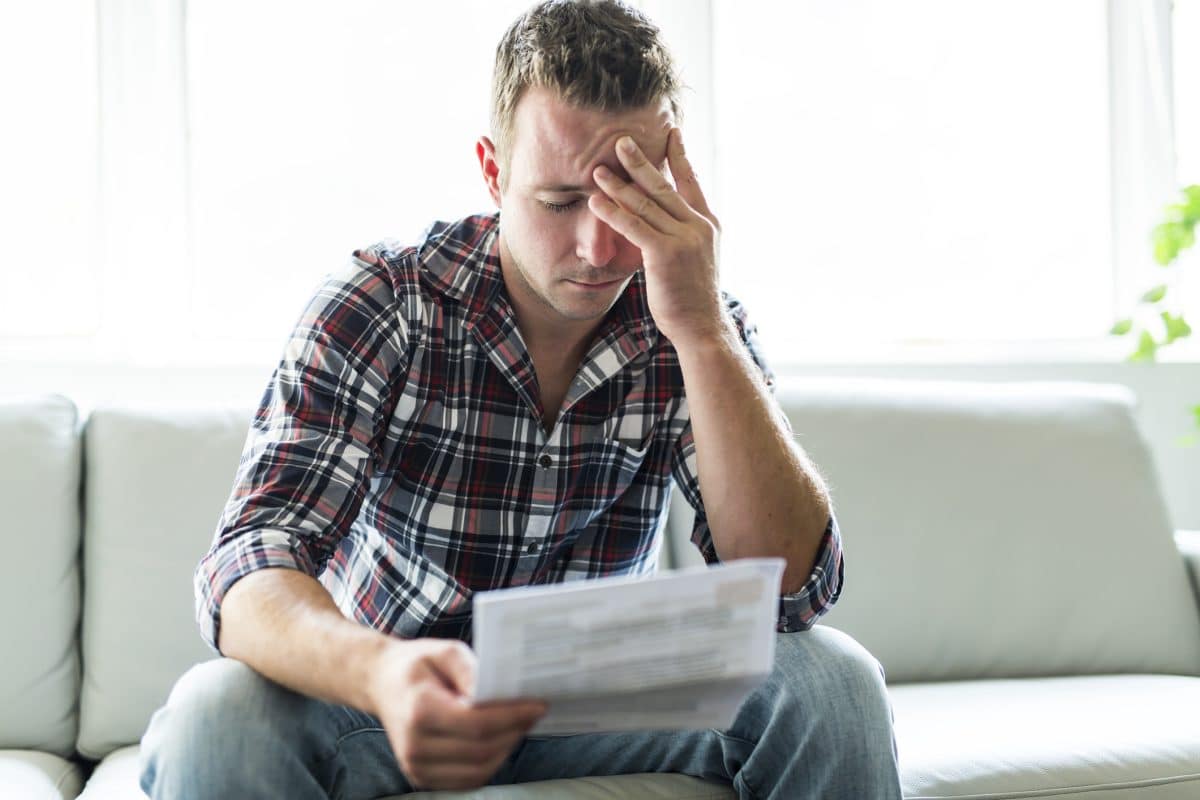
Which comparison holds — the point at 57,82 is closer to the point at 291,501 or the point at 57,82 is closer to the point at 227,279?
the point at 227,279

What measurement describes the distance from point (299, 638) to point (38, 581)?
2.82 ft

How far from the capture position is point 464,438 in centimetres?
131

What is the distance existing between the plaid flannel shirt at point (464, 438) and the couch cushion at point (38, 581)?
0.51m

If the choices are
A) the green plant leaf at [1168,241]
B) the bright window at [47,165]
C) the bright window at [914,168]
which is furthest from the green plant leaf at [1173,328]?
the bright window at [47,165]

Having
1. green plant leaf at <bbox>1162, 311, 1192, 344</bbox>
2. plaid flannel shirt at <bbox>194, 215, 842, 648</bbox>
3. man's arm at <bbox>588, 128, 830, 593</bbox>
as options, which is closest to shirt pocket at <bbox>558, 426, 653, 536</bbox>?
plaid flannel shirt at <bbox>194, 215, 842, 648</bbox>

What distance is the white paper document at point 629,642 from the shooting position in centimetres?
75

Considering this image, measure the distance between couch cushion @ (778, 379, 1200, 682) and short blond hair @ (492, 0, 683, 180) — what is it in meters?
0.79

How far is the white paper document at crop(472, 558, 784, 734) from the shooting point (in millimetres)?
753

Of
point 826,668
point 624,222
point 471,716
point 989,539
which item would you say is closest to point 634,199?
point 624,222

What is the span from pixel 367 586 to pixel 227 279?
110cm

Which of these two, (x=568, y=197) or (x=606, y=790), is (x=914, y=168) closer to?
(x=568, y=197)

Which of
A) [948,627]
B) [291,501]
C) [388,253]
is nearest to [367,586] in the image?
[291,501]

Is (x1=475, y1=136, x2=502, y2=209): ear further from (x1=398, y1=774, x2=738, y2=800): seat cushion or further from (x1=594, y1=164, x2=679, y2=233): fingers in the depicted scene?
(x1=398, y1=774, x2=738, y2=800): seat cushion

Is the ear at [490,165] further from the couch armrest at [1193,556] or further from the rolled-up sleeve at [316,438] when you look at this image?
the couch armrest at [1193,556]
